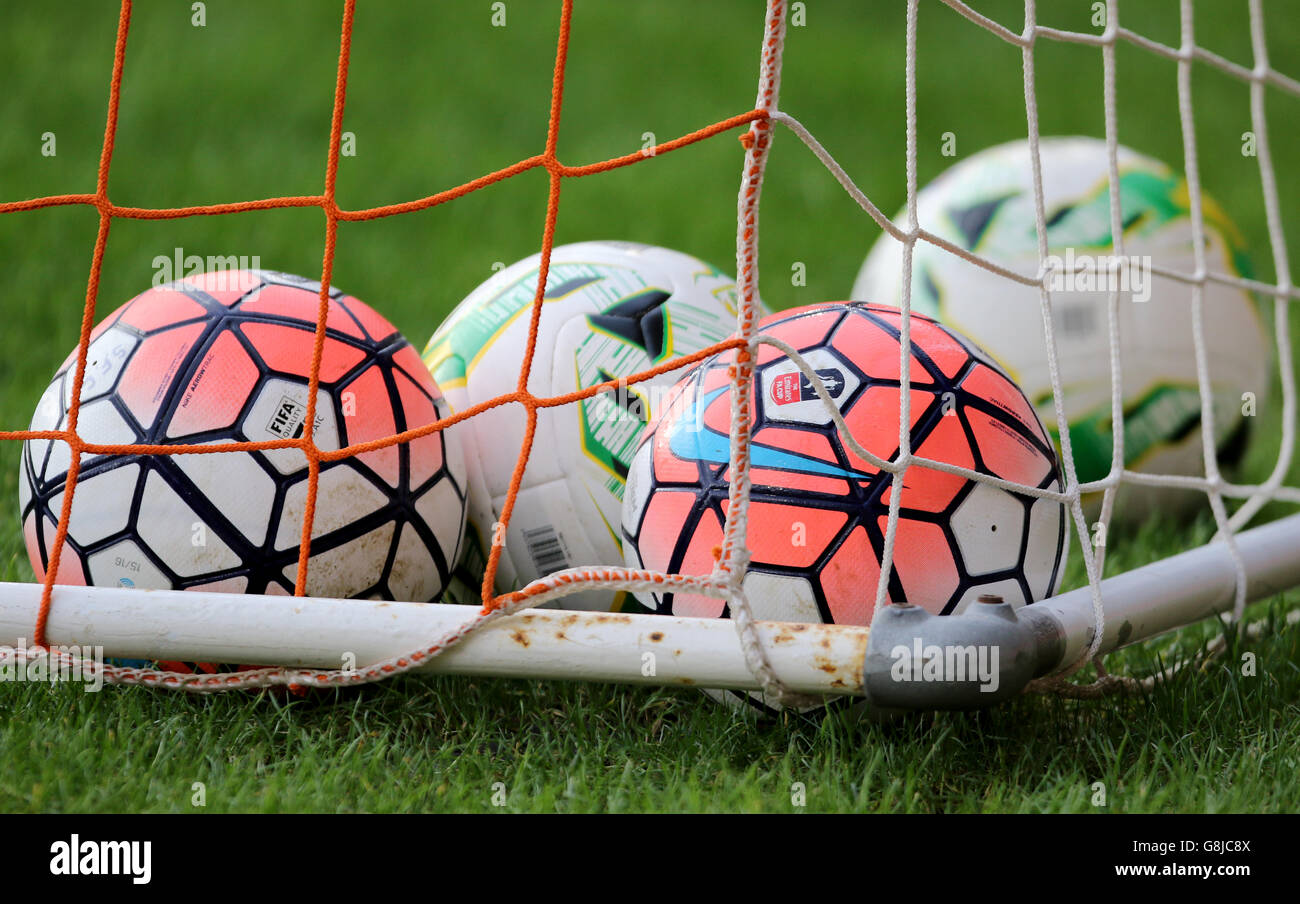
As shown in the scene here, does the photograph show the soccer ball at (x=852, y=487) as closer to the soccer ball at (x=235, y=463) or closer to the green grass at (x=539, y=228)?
the green grass at (x=539, y=228)

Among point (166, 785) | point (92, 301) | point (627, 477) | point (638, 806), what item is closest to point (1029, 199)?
point (627, 477)

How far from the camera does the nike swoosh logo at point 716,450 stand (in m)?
1.97

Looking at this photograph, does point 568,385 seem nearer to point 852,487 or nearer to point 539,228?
point 852,487

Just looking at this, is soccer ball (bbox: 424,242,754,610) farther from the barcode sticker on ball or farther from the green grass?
the green grass

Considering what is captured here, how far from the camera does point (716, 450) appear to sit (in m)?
2.03

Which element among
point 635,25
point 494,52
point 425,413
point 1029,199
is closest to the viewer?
point 425,413

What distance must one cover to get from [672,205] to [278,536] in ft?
14.2

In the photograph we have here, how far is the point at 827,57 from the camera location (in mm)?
8227

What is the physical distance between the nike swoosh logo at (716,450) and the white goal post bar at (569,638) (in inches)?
9.9

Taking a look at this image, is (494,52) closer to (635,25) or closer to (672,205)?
(635,25)

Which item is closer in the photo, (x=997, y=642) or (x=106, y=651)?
(x=997, y=642)

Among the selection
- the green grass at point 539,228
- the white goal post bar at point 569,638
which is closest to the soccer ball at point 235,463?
the white goal post bar at point 569,638

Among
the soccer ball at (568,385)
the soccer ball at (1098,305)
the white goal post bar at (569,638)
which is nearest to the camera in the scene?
the white goal post bar at (569,638)
